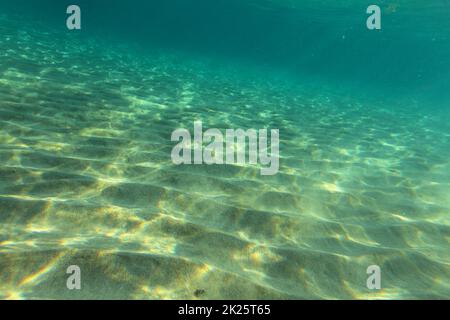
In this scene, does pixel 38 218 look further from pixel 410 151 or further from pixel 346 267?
pixel 410 151

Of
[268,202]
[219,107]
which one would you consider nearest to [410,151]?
[219,107]

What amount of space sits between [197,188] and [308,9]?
50.0 metres

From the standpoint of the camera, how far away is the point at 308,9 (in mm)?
48969

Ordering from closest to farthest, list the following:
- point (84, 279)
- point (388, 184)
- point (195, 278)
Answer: point (84, 279) → point (195, 278) → point (388, 184)

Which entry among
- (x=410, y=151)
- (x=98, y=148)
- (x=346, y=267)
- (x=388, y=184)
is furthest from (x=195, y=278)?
(x=410, y=151)

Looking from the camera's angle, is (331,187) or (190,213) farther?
(331,187)

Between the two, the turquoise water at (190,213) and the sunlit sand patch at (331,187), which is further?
the sunlit sand patch at (331,187)

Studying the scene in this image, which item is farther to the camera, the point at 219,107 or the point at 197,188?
the point at 219,107

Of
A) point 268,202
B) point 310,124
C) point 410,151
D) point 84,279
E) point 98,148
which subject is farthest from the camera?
point 310,124

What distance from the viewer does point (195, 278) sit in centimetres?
329

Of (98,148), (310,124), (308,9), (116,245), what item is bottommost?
(116,245)

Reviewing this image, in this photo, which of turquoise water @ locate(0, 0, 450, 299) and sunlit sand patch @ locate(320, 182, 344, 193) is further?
sunlit sand patch @ locate(320, 182, 344, 193)

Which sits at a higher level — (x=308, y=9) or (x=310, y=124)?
(x=308, y=9)
